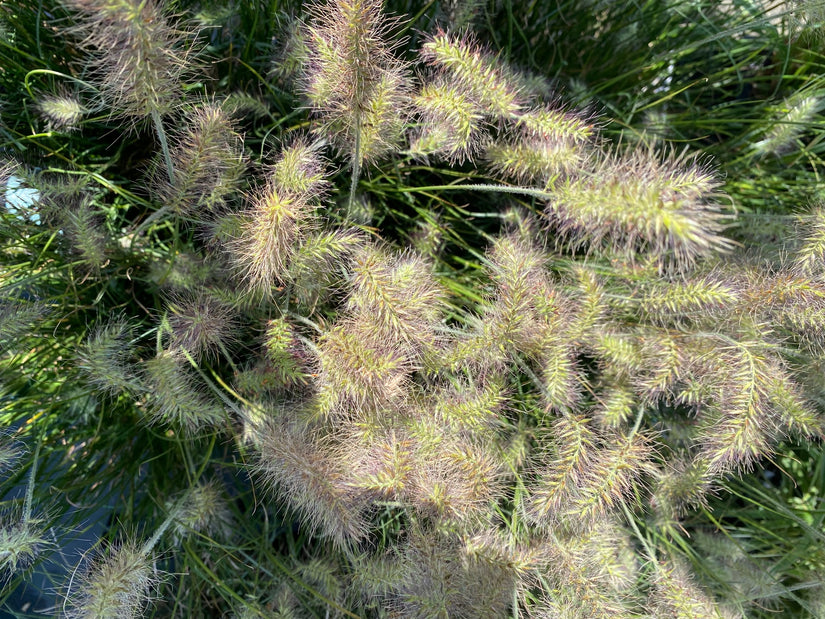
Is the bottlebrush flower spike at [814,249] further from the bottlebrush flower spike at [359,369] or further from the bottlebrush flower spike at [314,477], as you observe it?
the bottlebrush flower spike at [314,477]

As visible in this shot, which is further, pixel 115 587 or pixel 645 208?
pixel 115 587

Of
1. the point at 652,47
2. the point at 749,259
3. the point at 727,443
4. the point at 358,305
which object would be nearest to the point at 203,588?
the point at 358,305

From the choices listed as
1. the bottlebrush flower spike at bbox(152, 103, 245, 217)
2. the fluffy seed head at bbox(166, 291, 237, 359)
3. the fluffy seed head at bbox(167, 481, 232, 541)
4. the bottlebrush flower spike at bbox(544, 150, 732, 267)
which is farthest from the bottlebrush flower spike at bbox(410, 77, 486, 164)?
the fluffy seed head at bbox(167, 481, 232, 541)

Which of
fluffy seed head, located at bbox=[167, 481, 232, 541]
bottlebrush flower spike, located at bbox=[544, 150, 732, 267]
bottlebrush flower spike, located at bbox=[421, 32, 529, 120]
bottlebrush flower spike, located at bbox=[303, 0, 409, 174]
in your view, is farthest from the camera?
fluffy seed head, located at bbox=[167, 481, 232, 541]

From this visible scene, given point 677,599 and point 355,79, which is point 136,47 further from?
point 677,599

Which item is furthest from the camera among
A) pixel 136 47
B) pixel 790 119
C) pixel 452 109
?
pixel 790 119

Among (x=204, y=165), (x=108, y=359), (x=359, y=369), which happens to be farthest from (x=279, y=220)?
(x=108, y=359)

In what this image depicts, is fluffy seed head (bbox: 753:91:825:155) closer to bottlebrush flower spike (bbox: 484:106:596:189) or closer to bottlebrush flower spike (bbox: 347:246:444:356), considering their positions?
bottlebrush flower spike (bbox: 484:106:596:189)

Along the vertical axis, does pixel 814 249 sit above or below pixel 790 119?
below

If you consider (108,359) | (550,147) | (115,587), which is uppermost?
(550,147)
